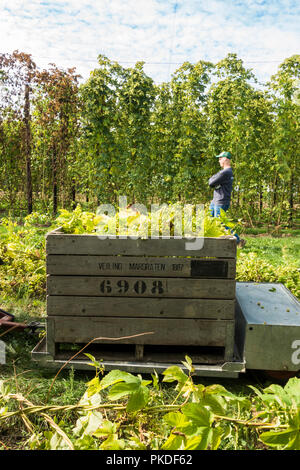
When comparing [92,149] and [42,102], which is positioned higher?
[42,102]

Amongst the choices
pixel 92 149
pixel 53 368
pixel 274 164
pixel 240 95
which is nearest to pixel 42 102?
pixel 92 149

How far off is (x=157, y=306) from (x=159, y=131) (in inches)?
302

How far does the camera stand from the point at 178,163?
9219 mm

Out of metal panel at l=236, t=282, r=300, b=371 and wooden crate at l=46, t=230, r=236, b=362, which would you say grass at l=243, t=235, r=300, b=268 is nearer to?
metal panel at l=236, t=282, r=300, b=371

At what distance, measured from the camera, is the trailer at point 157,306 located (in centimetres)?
221

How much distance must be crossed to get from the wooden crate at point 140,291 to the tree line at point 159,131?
6.38 m

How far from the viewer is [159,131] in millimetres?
9289

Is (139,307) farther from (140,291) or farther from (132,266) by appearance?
(132,266)

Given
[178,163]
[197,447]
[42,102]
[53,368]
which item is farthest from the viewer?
[42,102]

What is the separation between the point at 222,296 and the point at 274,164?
329 inches

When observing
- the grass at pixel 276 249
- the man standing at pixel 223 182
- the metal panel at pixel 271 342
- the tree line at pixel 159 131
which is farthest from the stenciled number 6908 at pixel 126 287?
the tree line at pixel 159 131

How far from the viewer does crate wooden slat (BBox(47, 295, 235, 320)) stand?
2.25 m

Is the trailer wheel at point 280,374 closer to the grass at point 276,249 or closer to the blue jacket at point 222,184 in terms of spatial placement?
the grass at point 276,249

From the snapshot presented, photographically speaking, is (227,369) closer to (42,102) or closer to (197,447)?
(197,447)
